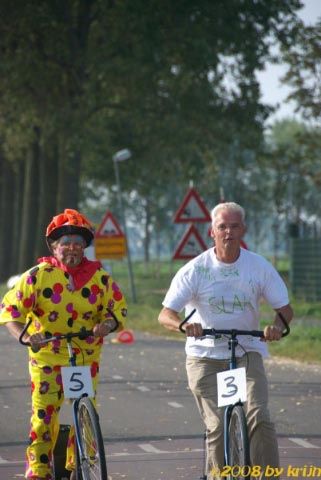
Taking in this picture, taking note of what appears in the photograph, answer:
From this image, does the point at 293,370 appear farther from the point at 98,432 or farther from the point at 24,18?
the point at 24,18

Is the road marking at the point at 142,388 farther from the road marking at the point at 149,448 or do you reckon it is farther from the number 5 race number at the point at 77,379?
the number 5 race number at the point at 77,379

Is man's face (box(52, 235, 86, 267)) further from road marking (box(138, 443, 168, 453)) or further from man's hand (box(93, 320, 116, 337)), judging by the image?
road marking (box(138, 443, 168, 453))

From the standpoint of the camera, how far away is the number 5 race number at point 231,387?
7.34 meters

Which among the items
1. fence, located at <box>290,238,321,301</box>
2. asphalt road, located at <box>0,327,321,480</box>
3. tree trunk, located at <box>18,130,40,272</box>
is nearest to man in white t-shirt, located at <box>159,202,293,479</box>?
asphalt road, located at <box>0,327,321,480</box>

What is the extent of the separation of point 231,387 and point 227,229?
86 centimetres

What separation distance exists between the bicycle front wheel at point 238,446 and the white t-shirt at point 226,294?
522 mm

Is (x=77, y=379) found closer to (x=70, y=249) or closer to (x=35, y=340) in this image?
(x=35, y=340)

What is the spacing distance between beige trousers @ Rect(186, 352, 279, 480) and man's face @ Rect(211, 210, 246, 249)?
24.2 inches

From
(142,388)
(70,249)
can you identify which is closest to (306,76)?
(142,388)

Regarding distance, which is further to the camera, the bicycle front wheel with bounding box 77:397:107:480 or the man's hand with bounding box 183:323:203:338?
the man's hand with bounding box 183:323:203:338

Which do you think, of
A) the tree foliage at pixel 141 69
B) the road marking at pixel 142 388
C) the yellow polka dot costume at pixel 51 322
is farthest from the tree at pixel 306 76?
the yellow polka dot costume at pixel 51 322

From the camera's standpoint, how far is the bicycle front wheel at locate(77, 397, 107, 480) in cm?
722

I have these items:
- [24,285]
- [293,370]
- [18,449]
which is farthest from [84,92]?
[24,285]

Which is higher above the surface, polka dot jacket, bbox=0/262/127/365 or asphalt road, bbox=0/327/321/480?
polka dot jacket, bbox=0/262/127/365
